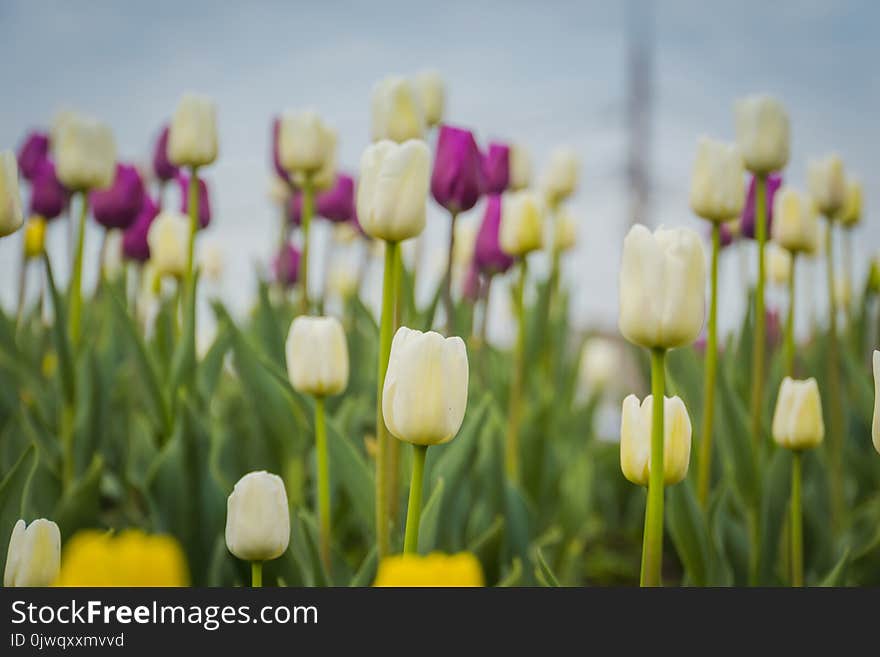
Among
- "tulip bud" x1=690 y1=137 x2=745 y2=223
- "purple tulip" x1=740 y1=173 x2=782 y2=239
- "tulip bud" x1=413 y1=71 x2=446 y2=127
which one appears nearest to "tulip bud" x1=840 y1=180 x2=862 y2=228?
"purple tulip" x1=740 y1=173 x2=782 y2=239

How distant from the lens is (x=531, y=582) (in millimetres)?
1054

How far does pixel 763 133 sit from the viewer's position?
3.31 feet

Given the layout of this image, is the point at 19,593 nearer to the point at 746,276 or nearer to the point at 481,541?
the point at 481,541

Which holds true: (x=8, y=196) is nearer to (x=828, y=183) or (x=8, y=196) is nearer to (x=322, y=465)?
(x=322, y=465)

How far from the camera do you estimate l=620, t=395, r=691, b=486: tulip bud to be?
63cm

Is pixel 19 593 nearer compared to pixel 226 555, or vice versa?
pixel 19 593

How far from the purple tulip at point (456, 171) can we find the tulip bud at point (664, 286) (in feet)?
1.49

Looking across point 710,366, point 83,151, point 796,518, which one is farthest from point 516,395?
point 83,151

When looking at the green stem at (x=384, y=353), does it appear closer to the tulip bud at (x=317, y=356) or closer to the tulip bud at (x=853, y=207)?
the tulip bud at (x=317, y=356)

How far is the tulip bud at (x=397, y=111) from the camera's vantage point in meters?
0.93

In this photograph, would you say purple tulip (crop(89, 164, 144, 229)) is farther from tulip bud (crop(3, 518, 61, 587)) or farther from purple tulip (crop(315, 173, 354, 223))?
tulip bud (crop(3, 518, 61, 587))

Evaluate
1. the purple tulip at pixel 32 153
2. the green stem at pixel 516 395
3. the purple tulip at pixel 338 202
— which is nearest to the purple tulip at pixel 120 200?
the purple tulip at pixel 32 153

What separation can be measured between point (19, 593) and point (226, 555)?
46 cm

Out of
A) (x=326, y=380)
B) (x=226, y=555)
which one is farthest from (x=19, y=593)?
(x=226, y=555)
